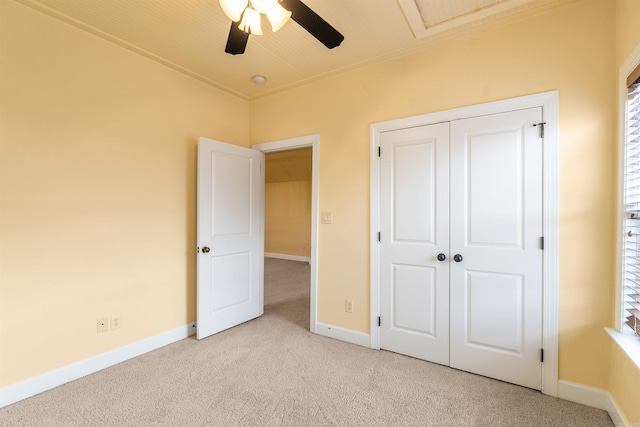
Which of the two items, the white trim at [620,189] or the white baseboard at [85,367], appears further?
the white baseboard at [85,367]

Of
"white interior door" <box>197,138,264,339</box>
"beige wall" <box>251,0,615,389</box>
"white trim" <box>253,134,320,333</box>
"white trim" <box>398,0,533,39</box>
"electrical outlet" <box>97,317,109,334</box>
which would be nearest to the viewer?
"beige wall" <box>251,0,615,389</box>

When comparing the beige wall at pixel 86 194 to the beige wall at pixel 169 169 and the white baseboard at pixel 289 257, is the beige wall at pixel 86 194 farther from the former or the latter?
the white baseboard at pixel 289 257

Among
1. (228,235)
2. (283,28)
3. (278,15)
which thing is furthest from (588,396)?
(283,28)

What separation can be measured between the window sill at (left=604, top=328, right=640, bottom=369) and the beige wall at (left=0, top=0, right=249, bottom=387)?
3322mm

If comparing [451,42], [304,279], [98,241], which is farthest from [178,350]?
[451,42]

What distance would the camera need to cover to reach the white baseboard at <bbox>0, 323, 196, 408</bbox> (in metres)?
1.89

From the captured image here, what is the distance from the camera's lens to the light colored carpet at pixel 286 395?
1726 mm

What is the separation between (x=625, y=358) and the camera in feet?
5.12

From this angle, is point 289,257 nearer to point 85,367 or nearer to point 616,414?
point 85,367

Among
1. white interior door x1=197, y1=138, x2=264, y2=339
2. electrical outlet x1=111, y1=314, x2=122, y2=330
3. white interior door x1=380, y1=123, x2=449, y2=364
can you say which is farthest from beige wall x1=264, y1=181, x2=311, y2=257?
electrical outlet x1=111, y1=314, x2=122, y2=330

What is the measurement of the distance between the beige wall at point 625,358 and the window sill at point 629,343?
3cm

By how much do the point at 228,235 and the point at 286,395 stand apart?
5.57 ft

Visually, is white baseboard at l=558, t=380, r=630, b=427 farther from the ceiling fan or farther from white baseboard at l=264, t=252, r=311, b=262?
white baseboard at l=264, t=252, r=311, b=262

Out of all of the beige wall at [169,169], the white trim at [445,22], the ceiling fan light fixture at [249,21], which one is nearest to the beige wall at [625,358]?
the beige wall at [169,169]
